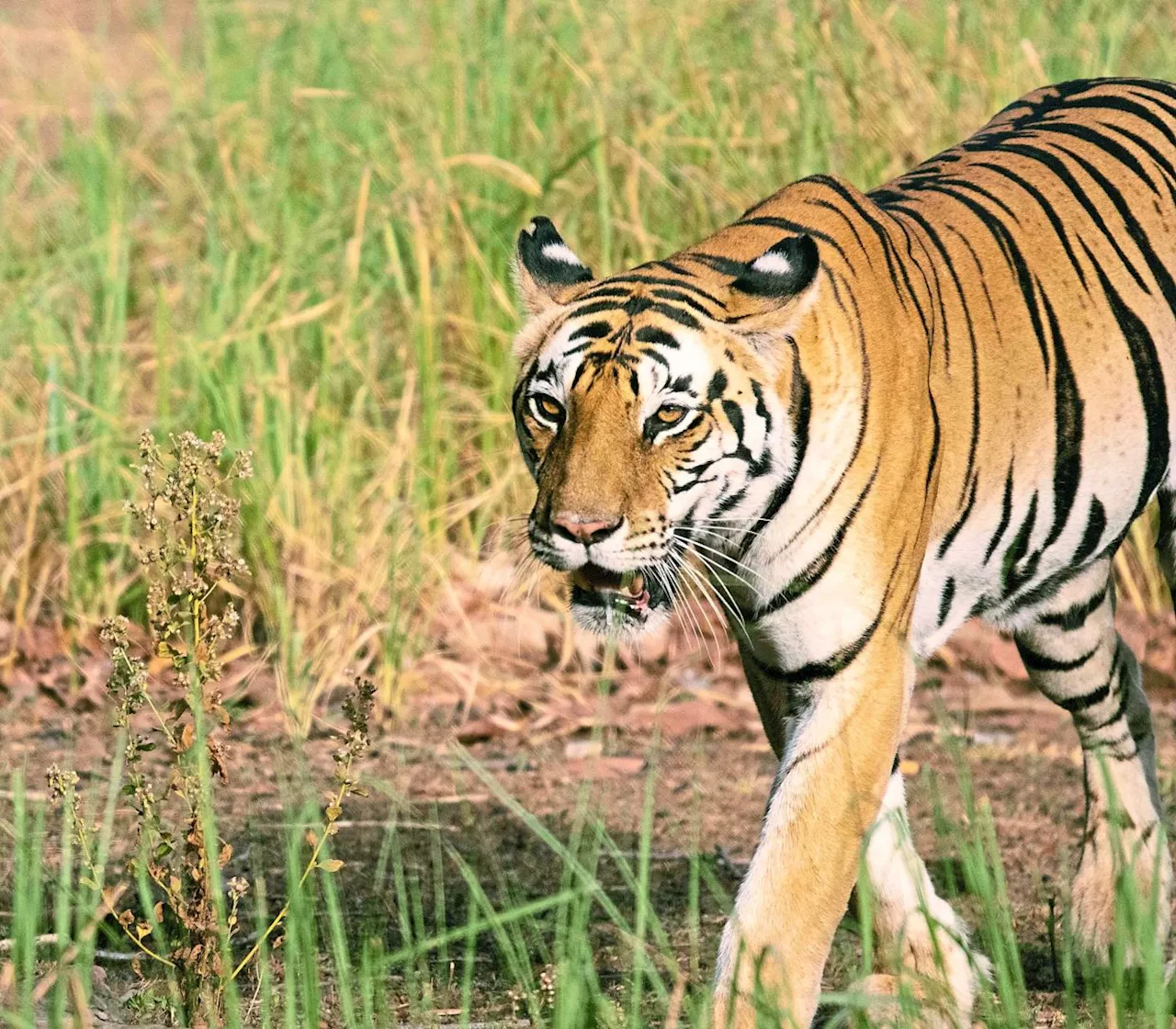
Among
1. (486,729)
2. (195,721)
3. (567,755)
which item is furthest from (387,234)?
(195,721)

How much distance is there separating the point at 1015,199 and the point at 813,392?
0.86m

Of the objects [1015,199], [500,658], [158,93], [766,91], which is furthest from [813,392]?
[158,93]

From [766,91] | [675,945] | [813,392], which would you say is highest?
[766,91]

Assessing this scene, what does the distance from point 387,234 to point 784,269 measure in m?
2.84

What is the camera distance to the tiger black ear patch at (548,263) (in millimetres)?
3475

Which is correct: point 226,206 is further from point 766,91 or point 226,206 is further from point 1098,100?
point 1098,100

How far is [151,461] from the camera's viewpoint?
287cm

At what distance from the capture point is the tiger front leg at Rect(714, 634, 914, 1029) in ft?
10.2

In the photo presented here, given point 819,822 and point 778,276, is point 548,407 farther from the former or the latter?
point 819,822

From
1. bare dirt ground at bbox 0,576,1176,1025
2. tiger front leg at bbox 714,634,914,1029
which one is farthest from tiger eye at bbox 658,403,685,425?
bare dirt ground at bbox 0,576,1176,1025

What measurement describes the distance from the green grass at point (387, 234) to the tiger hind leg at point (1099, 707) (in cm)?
165

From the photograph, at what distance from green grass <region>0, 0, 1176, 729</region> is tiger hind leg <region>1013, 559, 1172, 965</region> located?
1648mm

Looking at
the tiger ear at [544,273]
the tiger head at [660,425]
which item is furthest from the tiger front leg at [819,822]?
the tiger ear at [544,273]

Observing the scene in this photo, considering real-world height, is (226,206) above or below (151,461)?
above
